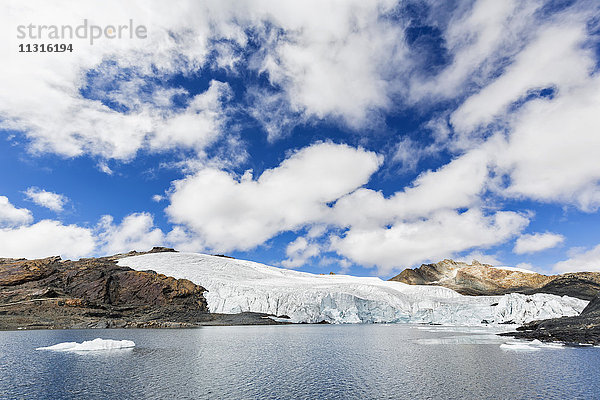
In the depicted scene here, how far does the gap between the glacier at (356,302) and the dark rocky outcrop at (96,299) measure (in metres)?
3.37

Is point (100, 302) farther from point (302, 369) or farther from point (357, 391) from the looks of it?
point (357, 391)

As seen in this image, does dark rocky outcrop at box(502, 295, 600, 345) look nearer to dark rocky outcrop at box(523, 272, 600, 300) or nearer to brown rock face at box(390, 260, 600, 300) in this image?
dark rocky outcrop at box(523, 272, 600, 300)

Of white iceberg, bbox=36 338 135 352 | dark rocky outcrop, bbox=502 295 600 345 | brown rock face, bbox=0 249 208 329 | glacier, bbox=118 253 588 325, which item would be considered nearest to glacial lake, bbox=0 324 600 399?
white iceberg, bbox=36 338 135 352

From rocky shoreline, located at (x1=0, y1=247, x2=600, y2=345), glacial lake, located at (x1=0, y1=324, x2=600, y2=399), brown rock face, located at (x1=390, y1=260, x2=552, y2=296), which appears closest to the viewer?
glacial lake, located at (x1=0, y1=324, x2=600, y2=399)

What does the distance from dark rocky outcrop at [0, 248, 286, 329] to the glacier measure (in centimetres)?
337

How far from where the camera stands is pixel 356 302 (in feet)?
224

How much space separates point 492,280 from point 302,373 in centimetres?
13408

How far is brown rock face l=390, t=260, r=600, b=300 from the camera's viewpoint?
101725mm

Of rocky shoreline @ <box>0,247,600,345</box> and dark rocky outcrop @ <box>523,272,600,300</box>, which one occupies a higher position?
rocky shoreline @ <box>0,247,600,345</box>

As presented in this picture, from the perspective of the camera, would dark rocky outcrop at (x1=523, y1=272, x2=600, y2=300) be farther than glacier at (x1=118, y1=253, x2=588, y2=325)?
Yes

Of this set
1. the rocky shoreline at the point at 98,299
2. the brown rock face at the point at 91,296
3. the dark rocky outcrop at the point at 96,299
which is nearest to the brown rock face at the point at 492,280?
the rocky shoreline at the point at 98,299

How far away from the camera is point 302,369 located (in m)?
20.5

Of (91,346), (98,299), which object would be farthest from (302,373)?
(98,299)

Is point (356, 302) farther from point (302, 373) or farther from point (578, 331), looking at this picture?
point (302, 373)
